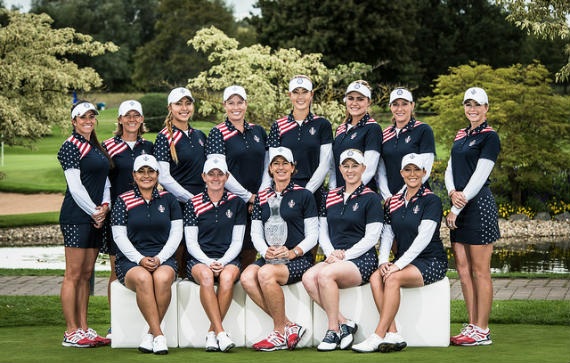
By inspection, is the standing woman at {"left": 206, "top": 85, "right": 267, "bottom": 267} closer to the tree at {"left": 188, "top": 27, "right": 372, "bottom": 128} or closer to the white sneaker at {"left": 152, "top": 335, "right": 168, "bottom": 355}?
the white sneaker at {"left": 152, "top": 335, "right": 168, "bottom": 355}

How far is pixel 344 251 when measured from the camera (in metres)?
6.77

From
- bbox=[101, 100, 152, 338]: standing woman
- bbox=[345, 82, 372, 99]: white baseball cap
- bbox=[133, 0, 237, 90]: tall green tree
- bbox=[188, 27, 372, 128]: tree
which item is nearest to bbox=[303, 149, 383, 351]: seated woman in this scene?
bbox=[345, 82, 372, 99]: white baseball cap

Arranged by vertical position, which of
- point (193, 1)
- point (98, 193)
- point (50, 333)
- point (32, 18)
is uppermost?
point (193, 1)

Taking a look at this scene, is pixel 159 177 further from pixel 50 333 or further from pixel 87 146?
pixel 50 333

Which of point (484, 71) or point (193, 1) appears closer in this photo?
point (484, 71)

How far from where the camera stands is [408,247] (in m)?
6.71

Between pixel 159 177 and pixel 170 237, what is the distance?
620 millimetres

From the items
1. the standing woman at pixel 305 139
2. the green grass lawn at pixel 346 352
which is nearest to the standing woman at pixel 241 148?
the standing woman at pixel 305 139

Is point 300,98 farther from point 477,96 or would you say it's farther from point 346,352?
point 346,352

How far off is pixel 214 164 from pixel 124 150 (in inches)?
35.4

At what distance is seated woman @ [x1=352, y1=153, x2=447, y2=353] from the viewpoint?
6.46 meters

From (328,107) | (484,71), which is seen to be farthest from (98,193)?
(484,71)

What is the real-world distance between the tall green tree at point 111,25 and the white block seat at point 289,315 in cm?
4756

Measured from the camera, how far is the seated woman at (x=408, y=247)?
6457mm
